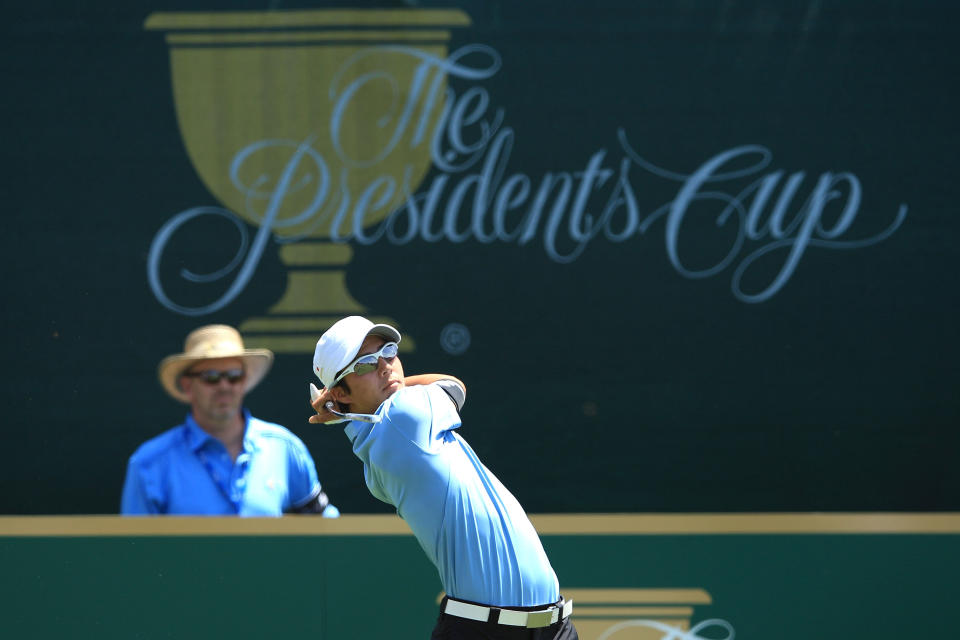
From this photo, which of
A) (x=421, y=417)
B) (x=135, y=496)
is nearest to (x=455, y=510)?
(x=421, y=417)

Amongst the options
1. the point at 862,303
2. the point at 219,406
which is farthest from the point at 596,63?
the point at 219,406

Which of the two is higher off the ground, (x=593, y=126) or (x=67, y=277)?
(x=593, y=126)

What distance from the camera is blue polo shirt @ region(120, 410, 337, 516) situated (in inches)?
166

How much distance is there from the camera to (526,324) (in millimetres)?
4289

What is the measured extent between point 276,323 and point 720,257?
1.71 m

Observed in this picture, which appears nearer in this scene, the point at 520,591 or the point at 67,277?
the point at 520,591

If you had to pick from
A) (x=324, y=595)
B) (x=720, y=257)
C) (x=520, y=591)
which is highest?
(x=720, y=257)

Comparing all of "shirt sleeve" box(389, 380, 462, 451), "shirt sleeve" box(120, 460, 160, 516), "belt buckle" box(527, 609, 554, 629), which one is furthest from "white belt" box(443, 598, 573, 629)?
"shirt sleeve" box(120, 460, 160, 516)

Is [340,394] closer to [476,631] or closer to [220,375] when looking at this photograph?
[476,631]

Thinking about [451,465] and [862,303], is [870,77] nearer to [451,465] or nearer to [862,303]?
[862,303]

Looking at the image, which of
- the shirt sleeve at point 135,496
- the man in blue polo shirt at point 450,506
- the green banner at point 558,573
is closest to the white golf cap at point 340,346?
the man in blue polo shirt at point 450,506

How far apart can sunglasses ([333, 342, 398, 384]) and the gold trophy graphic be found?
114 centimetres

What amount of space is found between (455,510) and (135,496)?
1780 mm

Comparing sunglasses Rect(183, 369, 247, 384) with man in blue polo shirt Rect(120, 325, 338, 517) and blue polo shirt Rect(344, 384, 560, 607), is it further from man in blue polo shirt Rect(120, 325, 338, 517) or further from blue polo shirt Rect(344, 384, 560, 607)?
blue polo shirt Rect(344, 384, 560, 607)
